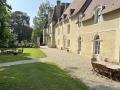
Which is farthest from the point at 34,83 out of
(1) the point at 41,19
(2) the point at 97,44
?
(1) the point at 41,19

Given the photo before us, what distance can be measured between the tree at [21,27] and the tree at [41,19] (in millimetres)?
11492

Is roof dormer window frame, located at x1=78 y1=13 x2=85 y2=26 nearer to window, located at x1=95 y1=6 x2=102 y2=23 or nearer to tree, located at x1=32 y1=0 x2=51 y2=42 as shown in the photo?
window, located at x1=95 y1=6 x2=102 y2=23

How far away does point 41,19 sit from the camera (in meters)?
76.4

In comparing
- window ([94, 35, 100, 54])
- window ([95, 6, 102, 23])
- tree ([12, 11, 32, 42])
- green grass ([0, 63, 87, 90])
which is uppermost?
tree ([12, 11, 32, 42])

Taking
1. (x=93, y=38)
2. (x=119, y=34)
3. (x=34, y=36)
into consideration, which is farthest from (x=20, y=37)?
(x=119, y=34)

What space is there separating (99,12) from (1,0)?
1668 centimetres

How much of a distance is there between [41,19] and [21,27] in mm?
24576

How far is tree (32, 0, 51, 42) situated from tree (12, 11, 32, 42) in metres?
11.5

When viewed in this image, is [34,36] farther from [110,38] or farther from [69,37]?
[110,38]

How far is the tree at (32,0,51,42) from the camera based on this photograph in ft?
247

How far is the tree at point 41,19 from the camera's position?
75.4m

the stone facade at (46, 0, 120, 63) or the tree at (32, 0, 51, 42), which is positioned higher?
the tree at (32, 0, 51, 42)

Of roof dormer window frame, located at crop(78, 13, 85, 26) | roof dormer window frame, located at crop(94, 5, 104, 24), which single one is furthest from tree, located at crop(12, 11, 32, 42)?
roof dormer window frame, located at crop(94, 5, 104, 24)

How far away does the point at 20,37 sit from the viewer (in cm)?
9062
